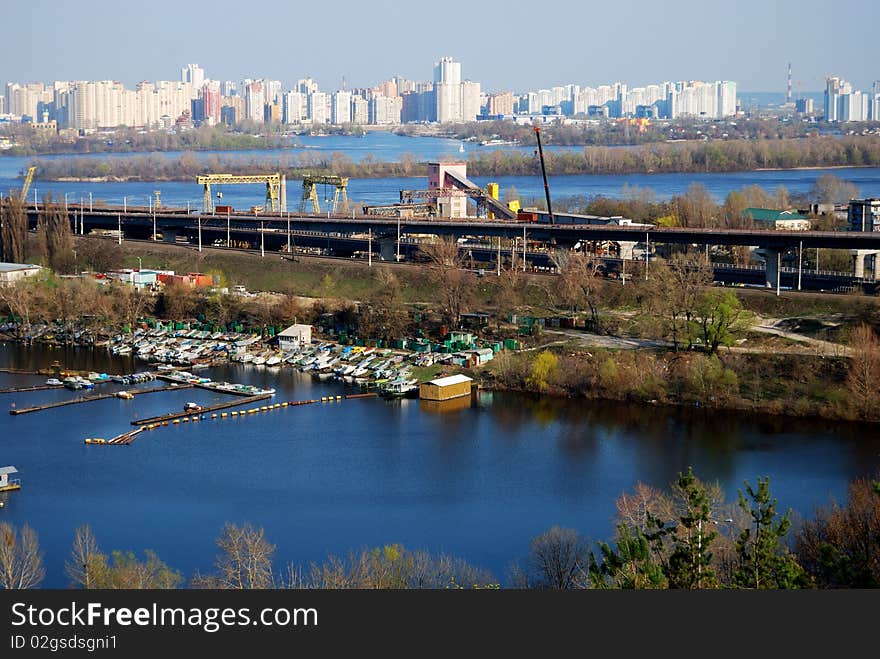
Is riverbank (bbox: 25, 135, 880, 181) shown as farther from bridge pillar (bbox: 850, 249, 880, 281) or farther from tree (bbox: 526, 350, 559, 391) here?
tree (bbox: 526, 350, 559, 391)

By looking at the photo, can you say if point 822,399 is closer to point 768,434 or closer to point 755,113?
point 768,434

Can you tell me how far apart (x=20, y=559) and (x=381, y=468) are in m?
Answer: 1.80

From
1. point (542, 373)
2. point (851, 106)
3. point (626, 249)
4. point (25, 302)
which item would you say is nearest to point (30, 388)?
point (25, 302)

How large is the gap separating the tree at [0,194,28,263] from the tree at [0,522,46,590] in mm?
6404

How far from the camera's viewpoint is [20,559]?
415 cm

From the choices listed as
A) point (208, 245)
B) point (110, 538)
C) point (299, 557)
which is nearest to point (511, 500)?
point (299, 557)

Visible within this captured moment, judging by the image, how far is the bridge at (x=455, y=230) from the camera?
8.74 meters

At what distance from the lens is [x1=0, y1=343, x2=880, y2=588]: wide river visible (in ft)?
15.7

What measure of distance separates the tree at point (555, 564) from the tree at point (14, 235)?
7.28 m

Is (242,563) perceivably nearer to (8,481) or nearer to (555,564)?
(555,564)

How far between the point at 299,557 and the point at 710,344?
133 inches

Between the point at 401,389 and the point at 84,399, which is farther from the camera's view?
the point at 401,389

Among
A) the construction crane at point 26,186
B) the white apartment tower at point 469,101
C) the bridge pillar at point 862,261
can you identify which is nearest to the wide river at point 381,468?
the bridge pillar at point 862,261

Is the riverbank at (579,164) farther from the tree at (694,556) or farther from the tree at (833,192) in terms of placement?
the tree at (694,556)
